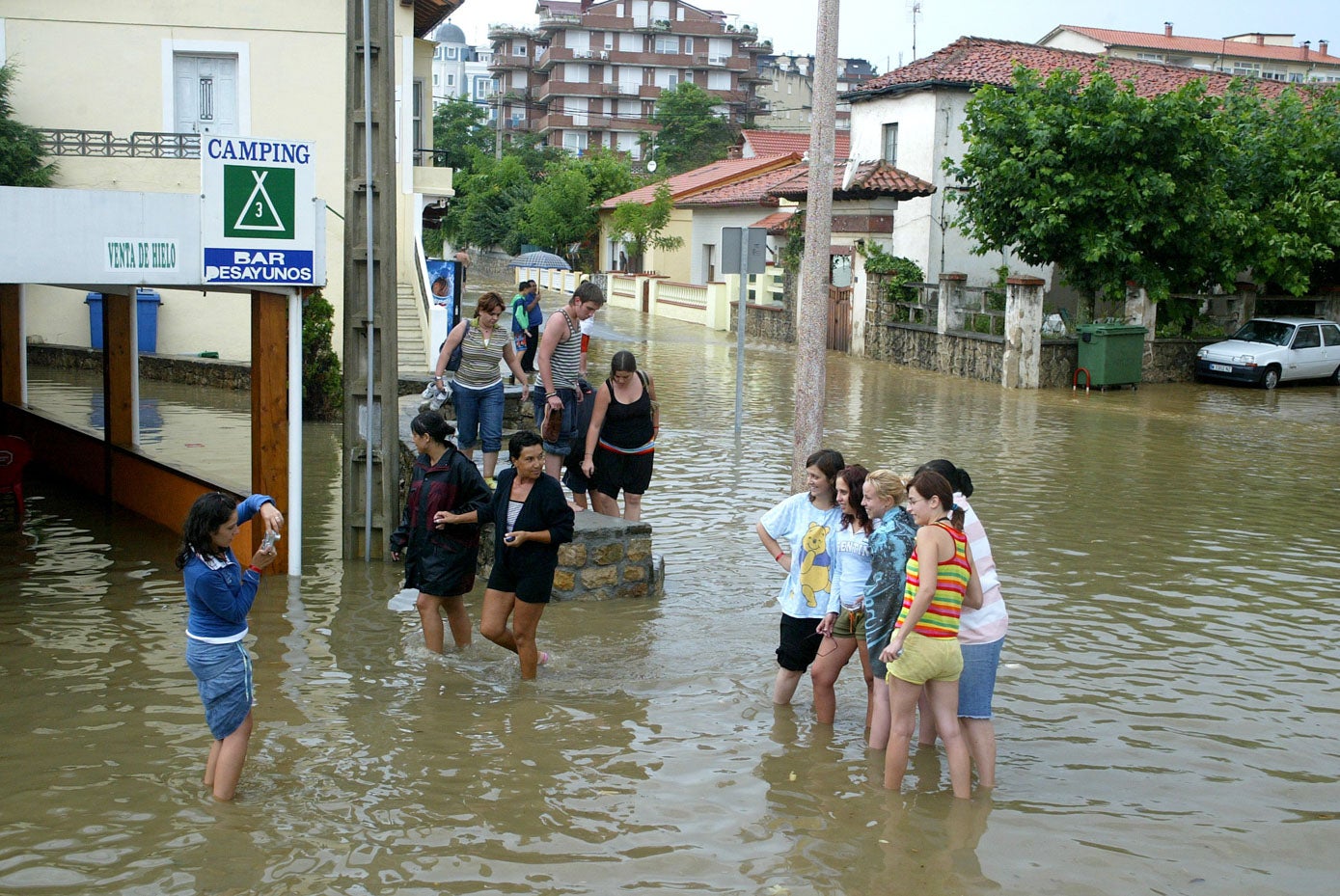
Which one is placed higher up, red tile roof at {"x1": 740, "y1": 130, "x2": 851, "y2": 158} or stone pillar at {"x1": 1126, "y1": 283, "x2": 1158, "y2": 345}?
red tile roof at {"x1": 740, "y1": 130, "x2": 851, "y2": 158}

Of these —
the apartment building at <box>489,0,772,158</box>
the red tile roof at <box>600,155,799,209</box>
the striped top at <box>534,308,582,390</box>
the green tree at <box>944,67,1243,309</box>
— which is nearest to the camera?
the striped top at <box>534,308,582,390</box>

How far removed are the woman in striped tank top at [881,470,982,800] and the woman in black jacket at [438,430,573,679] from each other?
7.12ft

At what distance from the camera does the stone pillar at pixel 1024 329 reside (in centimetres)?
2497

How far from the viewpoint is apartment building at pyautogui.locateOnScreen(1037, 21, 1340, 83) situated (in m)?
63.3

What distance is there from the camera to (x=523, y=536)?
7.05 m

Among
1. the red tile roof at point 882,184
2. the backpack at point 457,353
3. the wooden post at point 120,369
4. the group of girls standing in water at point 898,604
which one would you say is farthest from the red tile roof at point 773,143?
the group of girls standing in water at point 898,604

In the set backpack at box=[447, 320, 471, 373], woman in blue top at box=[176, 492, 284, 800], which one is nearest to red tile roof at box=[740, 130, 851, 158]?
backpack at box=[447, 320, 471, 373]

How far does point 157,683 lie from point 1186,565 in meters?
7.86

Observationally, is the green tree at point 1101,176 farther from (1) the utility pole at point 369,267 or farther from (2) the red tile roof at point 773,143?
(2) the red tile roof at point 773,143

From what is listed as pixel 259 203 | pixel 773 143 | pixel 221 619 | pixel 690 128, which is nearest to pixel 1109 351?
pixel 259 203

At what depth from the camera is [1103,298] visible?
26.9 metres

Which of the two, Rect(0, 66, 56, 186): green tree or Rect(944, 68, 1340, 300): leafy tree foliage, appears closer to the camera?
Rect(0, 66, 56, 186): green tree

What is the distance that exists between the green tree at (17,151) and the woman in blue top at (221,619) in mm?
16360

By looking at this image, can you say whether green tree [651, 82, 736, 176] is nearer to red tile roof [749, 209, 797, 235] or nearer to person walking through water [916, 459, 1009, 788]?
red tile roof [749, 209, 797, 235]
